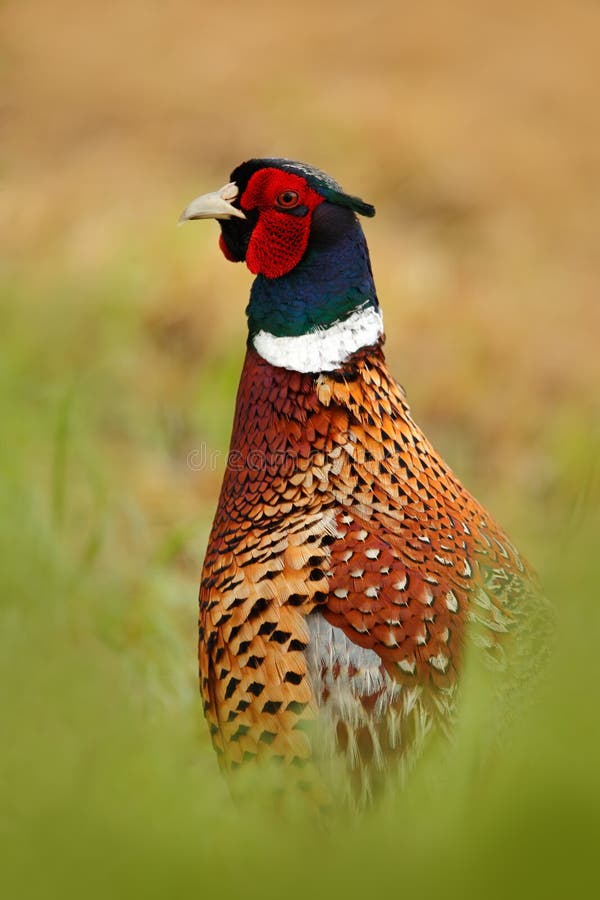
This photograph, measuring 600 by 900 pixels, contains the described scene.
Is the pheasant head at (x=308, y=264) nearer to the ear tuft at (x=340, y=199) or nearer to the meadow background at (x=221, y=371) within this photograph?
the ear tuft at (x=340, y=199)

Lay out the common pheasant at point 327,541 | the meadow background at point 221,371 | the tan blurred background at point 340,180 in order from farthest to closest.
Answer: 1. the tan blurred background at point 340,180
2. the common pheasant at point 327,541
3. the meadow background at point 221,371

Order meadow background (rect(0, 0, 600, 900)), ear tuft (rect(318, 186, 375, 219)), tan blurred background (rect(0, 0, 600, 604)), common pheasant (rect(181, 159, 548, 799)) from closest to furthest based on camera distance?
meadow background (rect(0, 0, 600, 900))
common pheasant (rect(181, 159, 548, 799))
ear tuft (rect(318, 186, 375, 219))
tan blurred background (rect(0, 0, 600, 604))

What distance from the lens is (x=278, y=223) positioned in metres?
2.84

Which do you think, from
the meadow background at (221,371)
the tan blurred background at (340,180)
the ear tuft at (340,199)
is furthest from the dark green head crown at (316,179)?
the tan blurred background at (340,180)

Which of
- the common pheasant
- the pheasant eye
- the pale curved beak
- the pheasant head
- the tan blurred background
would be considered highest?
the tan blurred background

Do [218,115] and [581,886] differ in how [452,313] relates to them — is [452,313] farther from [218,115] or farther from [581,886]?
[581,886]

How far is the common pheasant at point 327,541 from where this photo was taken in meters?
2.50

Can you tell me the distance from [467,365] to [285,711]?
4.99 m

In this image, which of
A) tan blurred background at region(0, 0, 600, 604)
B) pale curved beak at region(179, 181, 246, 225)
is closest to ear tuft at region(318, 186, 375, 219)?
pale curved beak at region(179, 181, 246, 225)

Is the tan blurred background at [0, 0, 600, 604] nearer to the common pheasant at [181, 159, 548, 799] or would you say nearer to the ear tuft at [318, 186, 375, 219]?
the common pheasant at [181, 159, 548, 799]

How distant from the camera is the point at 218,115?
29.9 ft

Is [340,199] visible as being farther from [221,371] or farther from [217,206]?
[221,371]

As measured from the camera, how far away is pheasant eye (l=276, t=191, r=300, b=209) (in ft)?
9.30

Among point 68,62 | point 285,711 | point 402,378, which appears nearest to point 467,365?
point 402,378
